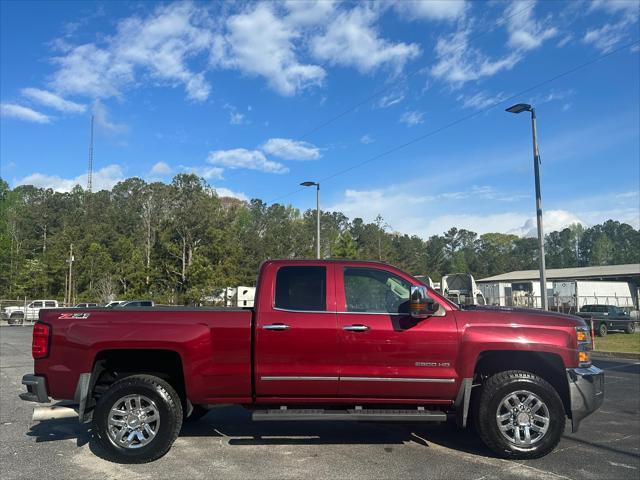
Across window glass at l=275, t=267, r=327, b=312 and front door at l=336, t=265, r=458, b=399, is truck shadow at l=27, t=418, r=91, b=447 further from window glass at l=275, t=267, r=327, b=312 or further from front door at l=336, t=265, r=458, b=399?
front door at l=336, t=265, r=458, b=399

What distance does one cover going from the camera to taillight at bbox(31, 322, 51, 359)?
5.34 metres

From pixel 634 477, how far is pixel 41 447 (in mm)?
6053

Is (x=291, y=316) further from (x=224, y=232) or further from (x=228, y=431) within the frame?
(x=224, y=232)

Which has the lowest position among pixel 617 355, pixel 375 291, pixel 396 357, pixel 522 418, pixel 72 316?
pixel 617 355

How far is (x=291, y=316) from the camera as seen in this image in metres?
5.42

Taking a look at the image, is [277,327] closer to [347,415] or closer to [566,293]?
[347,415]

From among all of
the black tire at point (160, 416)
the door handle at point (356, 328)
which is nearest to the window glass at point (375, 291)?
the door handle at point (356, 328)

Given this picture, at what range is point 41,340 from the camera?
5.36 m

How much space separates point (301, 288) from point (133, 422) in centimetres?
219

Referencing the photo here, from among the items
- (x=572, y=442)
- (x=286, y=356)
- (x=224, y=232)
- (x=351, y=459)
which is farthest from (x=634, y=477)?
(x=224, y=232)

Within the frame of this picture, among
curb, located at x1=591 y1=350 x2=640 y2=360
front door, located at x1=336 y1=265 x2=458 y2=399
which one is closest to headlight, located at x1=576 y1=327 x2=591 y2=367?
front door, located at x1=336 y1=265 x2=458 y2=399

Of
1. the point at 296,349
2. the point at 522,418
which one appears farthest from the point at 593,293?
the point at 296,349

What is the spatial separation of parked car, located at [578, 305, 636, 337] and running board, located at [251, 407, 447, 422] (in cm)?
2329

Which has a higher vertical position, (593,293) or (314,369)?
(593,293)
